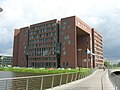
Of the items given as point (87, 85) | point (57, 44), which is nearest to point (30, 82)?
point (87, 85)

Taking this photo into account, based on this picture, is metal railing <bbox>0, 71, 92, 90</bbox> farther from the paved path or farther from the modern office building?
the modern office building

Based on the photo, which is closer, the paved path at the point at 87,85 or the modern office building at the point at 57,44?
the paved path at the point at 87,85

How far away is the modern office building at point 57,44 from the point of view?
85.9 metres

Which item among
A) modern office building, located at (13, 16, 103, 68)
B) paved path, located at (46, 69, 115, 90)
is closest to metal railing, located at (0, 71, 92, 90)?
paved path, located at (46, 69, 115, 90)

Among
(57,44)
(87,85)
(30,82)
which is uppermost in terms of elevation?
(57,44)

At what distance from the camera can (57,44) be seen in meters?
91.4

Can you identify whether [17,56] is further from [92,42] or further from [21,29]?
[92,42]

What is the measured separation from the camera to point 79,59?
9769 centimetres

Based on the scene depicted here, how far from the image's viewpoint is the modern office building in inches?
3383

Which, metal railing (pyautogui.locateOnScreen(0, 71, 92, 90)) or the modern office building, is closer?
metal railing (pyautogui.locateOnScreen(0, 71, 92, 90))

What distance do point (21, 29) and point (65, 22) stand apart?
38867mm

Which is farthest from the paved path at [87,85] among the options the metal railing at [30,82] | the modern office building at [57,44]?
the modern office building at [57,44]

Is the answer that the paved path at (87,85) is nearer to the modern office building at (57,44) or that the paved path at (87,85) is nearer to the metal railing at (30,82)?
the metal railing at (30,82)

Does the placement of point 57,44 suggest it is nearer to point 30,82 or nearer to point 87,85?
point 87,85
